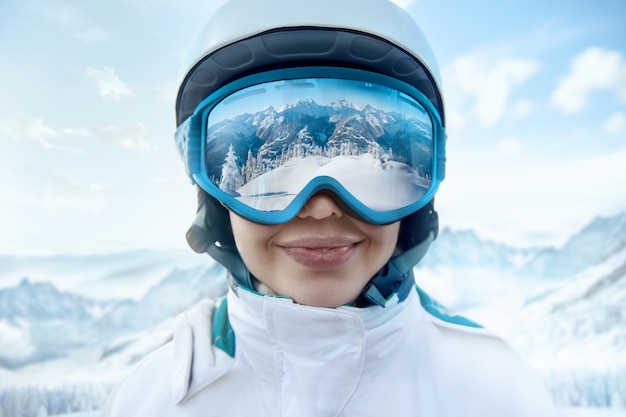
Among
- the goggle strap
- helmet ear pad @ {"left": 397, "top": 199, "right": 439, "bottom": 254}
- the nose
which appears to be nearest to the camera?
the nose

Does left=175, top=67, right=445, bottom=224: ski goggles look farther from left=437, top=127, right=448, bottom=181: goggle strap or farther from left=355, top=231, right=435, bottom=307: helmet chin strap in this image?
left=355, top=231, right=435, bottom=307: helmet chin strap

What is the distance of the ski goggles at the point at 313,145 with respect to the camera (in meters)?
0.80

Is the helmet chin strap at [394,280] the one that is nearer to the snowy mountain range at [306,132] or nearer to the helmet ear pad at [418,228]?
the helmet ear pad at [418,228]

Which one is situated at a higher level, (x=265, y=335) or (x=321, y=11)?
(x=321, y=11)

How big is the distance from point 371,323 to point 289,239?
23 cm

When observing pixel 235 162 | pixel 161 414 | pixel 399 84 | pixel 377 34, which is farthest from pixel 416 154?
pixel 161 414

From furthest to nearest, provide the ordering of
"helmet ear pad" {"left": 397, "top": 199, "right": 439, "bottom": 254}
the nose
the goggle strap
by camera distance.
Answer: "helmet ear pad" {"left": 397, "top": 199, "right": 439, "bottom": 254}, the goggle strap, the nose

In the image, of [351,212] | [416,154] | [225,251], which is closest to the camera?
[351,212]

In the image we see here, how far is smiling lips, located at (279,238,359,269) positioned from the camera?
2.62 feet

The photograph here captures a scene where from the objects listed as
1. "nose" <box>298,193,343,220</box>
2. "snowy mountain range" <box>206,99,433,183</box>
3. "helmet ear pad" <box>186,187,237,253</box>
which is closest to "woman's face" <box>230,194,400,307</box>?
"nose" <box>298,193,343,220</box>

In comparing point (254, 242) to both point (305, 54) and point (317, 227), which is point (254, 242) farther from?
point (305, 54)

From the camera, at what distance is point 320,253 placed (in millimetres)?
801

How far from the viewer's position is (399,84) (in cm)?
90

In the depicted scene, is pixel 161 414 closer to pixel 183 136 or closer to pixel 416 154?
pixel 183 136
